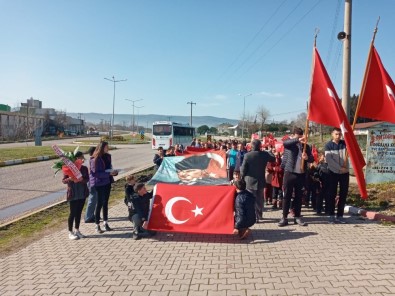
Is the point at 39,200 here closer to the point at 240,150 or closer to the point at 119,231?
the point at 119,231

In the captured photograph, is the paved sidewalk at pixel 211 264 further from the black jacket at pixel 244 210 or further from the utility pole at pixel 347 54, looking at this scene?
the utility pole at pixel 347 54

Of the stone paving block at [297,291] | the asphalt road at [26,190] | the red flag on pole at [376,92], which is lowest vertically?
the asphalt road at [26,190]

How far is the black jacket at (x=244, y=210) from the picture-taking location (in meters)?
6.58

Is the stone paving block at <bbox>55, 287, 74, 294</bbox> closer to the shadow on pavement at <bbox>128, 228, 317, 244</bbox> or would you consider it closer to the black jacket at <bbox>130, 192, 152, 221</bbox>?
the shadow on pavement at <bbox>128, 228, 317, 244</bbox>

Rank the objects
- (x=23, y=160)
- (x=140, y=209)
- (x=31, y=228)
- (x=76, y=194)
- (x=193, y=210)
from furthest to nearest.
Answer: (x=23, y=160), (x=31, y=228), (x=140, y=209), (x=193, y=210), (x=76, y=194)

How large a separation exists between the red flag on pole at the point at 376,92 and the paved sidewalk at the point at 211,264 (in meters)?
2.44

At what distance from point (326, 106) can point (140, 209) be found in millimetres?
4298

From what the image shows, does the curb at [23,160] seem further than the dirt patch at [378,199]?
Yes

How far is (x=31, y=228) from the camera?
7809 mm

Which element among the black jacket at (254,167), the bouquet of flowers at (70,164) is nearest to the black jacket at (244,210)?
the black jacket at (254,167)

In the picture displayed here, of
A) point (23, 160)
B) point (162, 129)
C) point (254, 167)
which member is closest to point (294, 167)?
point (254, 167)

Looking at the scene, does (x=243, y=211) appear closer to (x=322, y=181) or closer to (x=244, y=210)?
(x=244, y=210)

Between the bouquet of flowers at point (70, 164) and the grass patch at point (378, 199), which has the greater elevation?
the bouquet of flowers at point (70, 164)

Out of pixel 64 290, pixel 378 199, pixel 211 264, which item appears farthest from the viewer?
pixel 378 199
